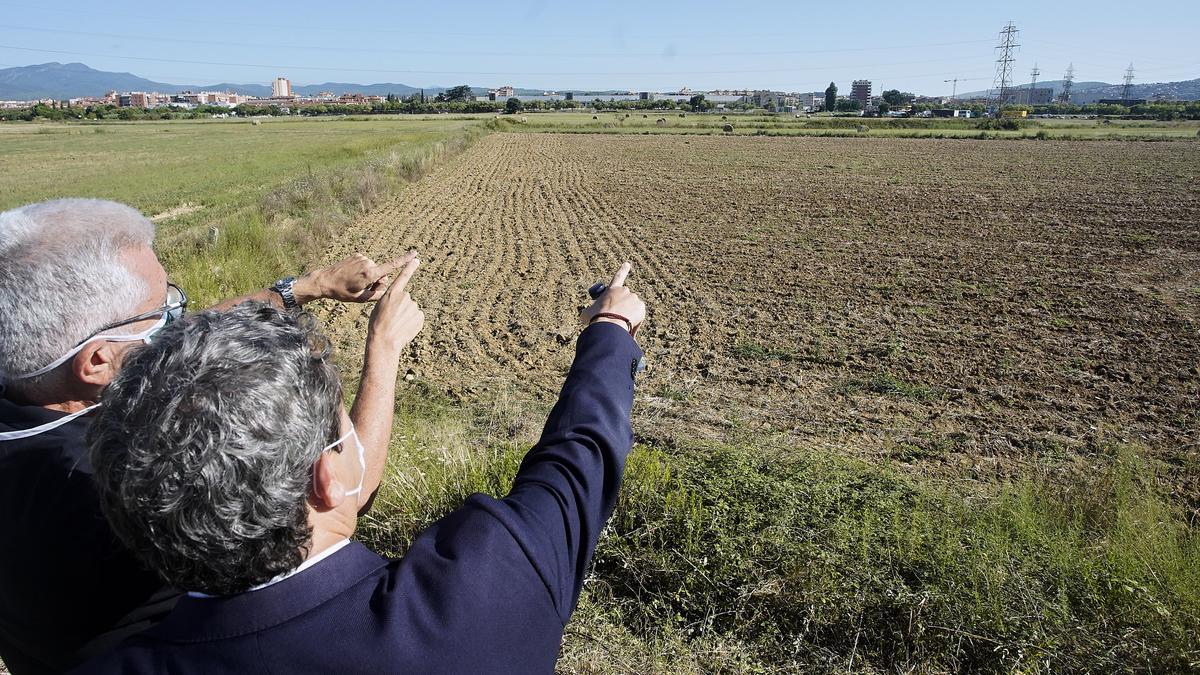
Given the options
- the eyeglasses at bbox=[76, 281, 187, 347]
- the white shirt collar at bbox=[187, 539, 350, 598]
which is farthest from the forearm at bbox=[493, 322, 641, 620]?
the eyeglasses at bbox=[76, 281, 187, 347]

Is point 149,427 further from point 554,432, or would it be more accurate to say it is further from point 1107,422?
point 1107,422

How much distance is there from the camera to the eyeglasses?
1749mm

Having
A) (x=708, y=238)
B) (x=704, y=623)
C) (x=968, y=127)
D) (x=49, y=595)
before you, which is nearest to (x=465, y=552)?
(x=49, y=595)

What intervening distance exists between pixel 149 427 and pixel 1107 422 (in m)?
7.80

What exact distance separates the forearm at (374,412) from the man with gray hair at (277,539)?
1.38ft

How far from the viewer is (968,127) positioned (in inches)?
2494

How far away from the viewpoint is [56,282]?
1668mm

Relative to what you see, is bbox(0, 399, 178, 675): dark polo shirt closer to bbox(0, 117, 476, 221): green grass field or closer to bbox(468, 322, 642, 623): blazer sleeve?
bbox(468, 322, 642, 623): blazer sleeve

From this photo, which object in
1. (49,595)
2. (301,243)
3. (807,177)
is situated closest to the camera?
(49,595)

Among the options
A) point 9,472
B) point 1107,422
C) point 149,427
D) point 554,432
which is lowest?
point 1107,422

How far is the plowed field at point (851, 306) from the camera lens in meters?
6.62

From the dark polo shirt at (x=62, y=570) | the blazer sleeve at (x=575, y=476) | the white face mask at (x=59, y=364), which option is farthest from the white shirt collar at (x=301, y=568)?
the white face mask at (x=59, y=364)

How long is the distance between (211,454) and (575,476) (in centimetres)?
63

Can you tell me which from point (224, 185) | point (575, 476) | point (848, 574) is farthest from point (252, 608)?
point (224, 185)
